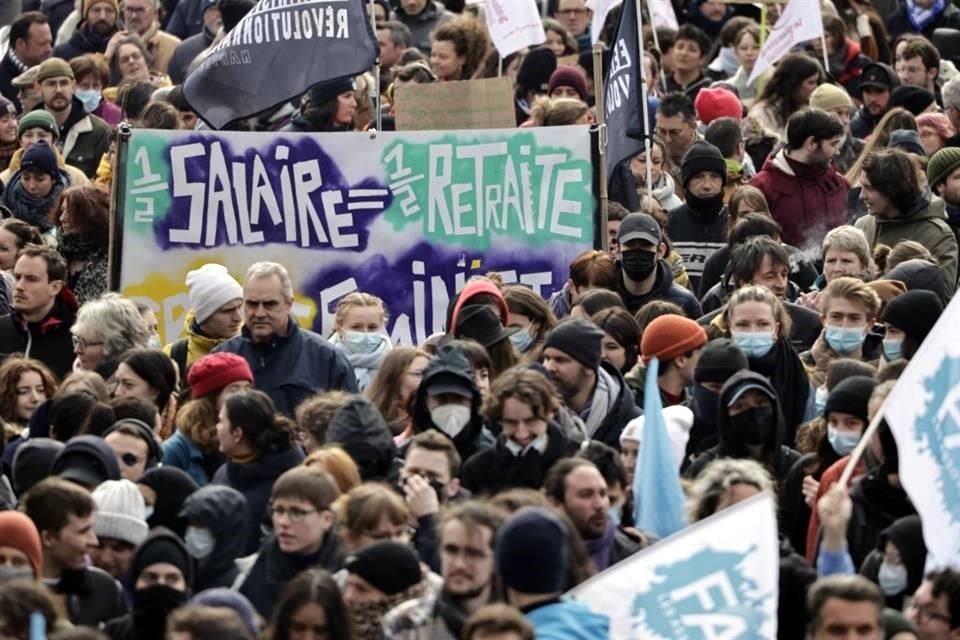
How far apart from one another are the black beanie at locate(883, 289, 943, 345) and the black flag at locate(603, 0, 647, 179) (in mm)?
3070

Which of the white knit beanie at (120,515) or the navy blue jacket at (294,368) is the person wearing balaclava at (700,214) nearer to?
the navy blue jacket at (294,368)

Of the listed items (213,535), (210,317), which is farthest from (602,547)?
(210,317)

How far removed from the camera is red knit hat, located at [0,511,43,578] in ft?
34.6

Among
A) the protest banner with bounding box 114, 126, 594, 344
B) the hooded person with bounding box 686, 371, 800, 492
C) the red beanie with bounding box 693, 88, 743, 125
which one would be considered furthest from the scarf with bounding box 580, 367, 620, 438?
the red beanie with bounding box 693, 88, 743, 125

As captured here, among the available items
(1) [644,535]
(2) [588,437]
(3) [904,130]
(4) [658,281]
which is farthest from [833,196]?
(1) [644,535]

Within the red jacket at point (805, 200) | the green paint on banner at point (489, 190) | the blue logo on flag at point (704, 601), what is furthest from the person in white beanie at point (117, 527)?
the red jacket at point (805, 200)

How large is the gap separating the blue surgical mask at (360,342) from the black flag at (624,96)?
8.12 ft

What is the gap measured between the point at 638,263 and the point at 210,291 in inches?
74.1

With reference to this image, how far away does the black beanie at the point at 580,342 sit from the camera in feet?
41.9

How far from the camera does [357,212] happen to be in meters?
15.4

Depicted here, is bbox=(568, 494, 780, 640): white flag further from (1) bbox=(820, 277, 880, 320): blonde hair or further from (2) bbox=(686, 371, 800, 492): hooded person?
(1) bbox=(820, 277, 880, 320): blonde hair

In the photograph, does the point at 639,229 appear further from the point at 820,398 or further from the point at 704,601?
the point at 704,601

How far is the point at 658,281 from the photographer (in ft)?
48.1

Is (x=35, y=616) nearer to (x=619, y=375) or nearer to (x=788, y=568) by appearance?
(x=788, y=568)
